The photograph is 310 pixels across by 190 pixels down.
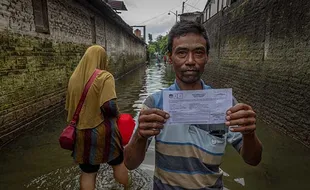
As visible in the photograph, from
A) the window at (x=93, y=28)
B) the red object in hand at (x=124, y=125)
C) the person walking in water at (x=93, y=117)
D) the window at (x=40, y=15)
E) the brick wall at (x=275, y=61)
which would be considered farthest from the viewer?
the window at (x=93, y=28)

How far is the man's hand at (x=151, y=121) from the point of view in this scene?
119cm

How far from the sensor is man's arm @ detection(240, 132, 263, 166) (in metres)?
1.29

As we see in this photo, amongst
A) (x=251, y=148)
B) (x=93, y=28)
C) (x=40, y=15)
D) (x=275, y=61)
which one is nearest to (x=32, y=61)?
(x=40, y=15)

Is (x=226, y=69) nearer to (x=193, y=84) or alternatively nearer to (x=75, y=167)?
(x=75, y=167)

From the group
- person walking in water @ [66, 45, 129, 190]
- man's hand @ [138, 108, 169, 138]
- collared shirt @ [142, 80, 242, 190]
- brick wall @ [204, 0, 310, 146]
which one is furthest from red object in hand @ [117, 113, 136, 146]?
brick wall @ [204, 0, 310, 146]

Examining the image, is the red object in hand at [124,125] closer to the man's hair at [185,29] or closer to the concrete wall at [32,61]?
the man's hair at [185,29]

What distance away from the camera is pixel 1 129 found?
436 cm

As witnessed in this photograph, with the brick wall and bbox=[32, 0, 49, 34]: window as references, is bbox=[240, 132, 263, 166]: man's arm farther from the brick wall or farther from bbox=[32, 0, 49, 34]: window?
bbox=[32, 0, 49, 34]: window

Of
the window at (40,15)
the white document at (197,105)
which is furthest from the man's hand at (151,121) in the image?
the window at (40,15)

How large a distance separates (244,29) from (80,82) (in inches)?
280

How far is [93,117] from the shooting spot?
96.6 inches

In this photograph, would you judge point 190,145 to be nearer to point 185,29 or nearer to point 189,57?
point 189,57

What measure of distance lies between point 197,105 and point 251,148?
42 cm

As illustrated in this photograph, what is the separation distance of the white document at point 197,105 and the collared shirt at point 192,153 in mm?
136
